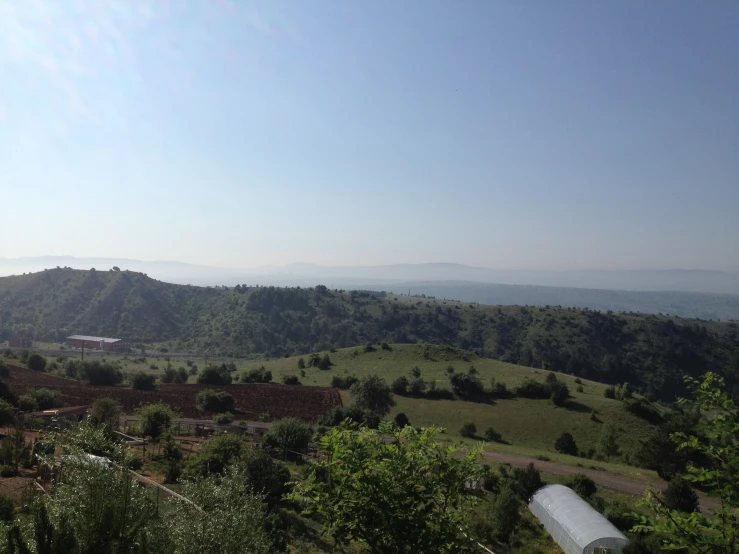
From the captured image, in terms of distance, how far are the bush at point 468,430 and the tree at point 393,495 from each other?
125 feet

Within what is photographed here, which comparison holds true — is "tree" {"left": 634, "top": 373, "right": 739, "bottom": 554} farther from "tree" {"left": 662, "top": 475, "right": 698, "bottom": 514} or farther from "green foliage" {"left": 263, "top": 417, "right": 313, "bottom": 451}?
"green foliage" {"left": 263, "top": 417, "right": 313, "bottom": 451}

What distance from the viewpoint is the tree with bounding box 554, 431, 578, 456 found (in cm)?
4125

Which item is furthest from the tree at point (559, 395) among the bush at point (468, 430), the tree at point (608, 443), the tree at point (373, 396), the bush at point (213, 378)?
the bush at point (213, 378)

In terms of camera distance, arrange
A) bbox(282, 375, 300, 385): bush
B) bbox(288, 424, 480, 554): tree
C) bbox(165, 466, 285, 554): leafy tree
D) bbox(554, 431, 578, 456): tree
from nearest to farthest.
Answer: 1. bbox(288, 424, 480, 554): tree
2. bbox(165, 466, 285, 554): leafy tree
3. bbox(554, 431, 578, 456): tree
4. bbox(282, 375, 300, 385): bush

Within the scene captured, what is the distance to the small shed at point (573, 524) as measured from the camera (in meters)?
18.5

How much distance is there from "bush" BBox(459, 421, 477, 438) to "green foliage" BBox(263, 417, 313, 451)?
62.0 ft

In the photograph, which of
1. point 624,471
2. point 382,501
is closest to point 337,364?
point 624,471

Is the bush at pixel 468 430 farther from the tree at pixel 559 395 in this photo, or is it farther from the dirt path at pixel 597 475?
the tree at pixel 559 395

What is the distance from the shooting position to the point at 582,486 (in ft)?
87.1

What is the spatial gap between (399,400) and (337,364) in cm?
2475

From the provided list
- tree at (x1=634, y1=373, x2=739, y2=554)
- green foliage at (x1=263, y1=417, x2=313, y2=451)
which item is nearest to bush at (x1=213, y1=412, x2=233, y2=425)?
green foliage at (x1=263, y1=417, x2=313, y2=451)

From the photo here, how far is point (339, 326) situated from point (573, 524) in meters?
113

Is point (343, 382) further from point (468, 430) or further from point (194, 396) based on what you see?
point (468, 430)

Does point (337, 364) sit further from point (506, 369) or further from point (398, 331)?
point (398, 331)
